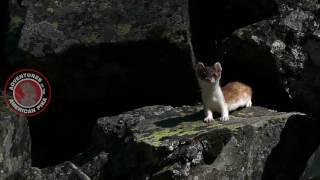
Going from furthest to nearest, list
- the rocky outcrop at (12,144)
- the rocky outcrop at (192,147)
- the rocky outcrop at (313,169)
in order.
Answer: the rocky outcrop at (12,144) < the rocky outcrop at (192,147) < the rocky outcrop at (313,169)

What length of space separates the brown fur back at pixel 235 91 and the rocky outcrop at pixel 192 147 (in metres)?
0.29

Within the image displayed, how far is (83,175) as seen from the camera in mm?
7535

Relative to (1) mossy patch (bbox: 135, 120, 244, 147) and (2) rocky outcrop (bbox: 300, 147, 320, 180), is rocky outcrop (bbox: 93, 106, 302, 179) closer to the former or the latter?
(1) mossy patch (bbox: 135, 120, 244, 147)

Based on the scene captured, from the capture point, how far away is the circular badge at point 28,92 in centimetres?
876

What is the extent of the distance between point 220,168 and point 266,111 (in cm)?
157

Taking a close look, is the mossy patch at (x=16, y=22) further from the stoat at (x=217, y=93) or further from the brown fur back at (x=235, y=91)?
the brown fur back at (x=235, y=91)

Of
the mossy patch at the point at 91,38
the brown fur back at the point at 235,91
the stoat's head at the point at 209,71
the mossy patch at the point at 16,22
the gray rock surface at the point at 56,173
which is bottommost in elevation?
the gray rock surface at the point at 56,173

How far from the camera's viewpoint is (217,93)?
27.0ft

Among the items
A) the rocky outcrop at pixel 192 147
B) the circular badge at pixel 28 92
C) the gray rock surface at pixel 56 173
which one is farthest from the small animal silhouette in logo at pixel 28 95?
the gray rock surface at pixel 56 173

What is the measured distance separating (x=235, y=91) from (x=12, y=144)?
279cm

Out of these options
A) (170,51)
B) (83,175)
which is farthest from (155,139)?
(170,51)

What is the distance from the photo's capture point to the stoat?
7945 mm

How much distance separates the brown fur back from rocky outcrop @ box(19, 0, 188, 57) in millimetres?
835

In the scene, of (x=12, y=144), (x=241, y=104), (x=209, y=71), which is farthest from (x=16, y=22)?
(x=241, y=104)
